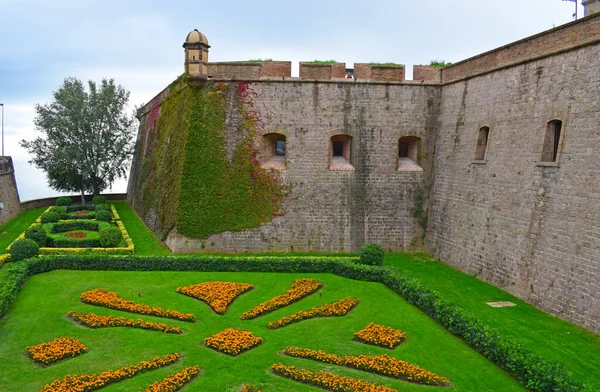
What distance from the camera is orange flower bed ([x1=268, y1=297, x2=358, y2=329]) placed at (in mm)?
12130

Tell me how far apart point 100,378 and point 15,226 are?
19.7 m

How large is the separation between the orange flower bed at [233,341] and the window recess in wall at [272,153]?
9985 mm

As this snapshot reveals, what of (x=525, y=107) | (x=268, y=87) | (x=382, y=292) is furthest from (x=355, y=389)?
(x=268, y=87)

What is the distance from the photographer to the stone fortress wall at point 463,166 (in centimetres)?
1267

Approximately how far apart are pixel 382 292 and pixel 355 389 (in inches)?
232

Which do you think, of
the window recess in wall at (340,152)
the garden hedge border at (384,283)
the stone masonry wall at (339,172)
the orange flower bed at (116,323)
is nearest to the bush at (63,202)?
the stone masonry wall at (339,172)

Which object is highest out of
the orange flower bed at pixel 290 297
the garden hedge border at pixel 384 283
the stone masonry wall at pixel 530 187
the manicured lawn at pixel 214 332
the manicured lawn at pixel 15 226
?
the stone masonry wall at pixel 530 187

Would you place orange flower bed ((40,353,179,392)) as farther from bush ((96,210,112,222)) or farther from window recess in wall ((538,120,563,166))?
bush ((96,210,112,222))

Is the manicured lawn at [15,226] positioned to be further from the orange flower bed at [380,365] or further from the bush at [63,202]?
the orange flower bed at [380,365]

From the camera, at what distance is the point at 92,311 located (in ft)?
41.5

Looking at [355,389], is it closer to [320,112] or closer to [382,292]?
[382,292]

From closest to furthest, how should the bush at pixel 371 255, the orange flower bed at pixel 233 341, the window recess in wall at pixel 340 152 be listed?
the orange flower bed at pixel 233 341, the bush at pixel 371 255, the window recess in wall at pixel 340 152

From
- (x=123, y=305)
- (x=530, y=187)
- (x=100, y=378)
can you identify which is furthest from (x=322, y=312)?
(x=530, y=187)

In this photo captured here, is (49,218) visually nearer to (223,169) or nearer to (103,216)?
(103,216)
